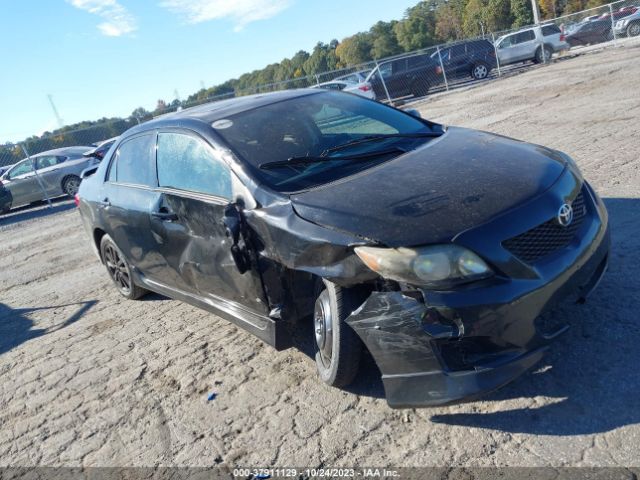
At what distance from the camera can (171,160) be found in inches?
165

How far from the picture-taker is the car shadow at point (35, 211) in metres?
15.1

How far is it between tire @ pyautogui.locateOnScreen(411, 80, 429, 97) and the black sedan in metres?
18.9

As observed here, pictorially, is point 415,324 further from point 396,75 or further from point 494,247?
point 396,75

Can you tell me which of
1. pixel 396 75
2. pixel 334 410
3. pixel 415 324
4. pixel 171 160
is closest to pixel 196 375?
pixel 334 410

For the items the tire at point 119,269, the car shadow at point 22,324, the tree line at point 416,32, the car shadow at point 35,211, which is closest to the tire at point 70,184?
the car shadow at point 35,211

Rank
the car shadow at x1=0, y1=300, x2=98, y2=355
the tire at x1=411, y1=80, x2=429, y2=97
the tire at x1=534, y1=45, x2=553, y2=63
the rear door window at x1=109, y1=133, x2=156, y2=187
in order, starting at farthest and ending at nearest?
the tire at x1=534, y1=45, x2=553, y2=63 → the tire at x1=411, y1=80, x2=429, y2=97 → the car shadow at x1=0, y1=300, x2=98, y2=355 → the rear door window at x1=109, y1=133, x2=156, y2=187

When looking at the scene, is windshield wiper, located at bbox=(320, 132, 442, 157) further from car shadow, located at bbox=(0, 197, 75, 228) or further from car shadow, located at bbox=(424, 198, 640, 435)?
car shadow, located at bbox=(0, 197, 75, 228)

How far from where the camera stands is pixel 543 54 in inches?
911

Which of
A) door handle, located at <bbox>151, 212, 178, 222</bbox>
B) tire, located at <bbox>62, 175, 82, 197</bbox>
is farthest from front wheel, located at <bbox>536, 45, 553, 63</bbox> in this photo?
door handle, located at <bbox>151, 212, 178, 222</bbox>

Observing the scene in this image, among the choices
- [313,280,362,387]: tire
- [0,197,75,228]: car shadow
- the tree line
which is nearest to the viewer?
[313,280,362,387]: tire

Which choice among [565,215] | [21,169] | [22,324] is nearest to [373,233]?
[565,215]

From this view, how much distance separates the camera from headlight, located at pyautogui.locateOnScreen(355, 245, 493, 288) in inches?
99.9

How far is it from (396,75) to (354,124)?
63.4ft

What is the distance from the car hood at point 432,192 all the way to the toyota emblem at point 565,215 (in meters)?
0.14
